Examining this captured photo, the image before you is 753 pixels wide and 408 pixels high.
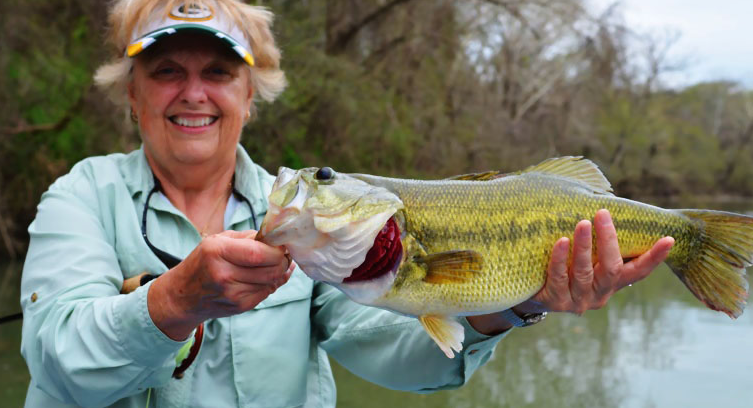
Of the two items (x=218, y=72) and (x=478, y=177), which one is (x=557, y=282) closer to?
(x=478, y=177)

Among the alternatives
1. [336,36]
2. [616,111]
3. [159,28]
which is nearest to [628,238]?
[159,28]

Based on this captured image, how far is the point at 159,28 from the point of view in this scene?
94.9 inches

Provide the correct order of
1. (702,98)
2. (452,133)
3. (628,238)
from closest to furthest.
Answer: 1. (628,238)
2. (452,133)
3. (702,98)

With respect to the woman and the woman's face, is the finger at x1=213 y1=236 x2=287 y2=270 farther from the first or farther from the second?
the woman's face

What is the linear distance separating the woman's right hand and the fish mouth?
7.1 inches

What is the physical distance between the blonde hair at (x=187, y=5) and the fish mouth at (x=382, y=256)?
4.08 feet

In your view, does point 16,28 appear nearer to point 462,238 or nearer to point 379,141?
point 379,141

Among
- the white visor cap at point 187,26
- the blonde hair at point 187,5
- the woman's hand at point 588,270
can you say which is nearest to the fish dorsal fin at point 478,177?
the woman's hand at point 588,270

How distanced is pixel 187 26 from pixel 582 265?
60.9 inches

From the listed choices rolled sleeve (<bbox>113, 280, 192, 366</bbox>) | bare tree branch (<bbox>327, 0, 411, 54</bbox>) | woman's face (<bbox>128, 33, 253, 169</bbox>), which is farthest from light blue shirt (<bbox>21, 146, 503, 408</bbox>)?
bare tree branch (<bbox>327, 0, 411, 54</bbox>)

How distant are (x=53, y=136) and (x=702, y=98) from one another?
46815mm

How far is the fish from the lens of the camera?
62.5 inches

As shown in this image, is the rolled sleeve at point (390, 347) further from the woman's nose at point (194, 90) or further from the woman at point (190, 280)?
the woman's nose at point (194, 90)

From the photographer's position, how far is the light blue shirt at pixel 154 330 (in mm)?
1894
